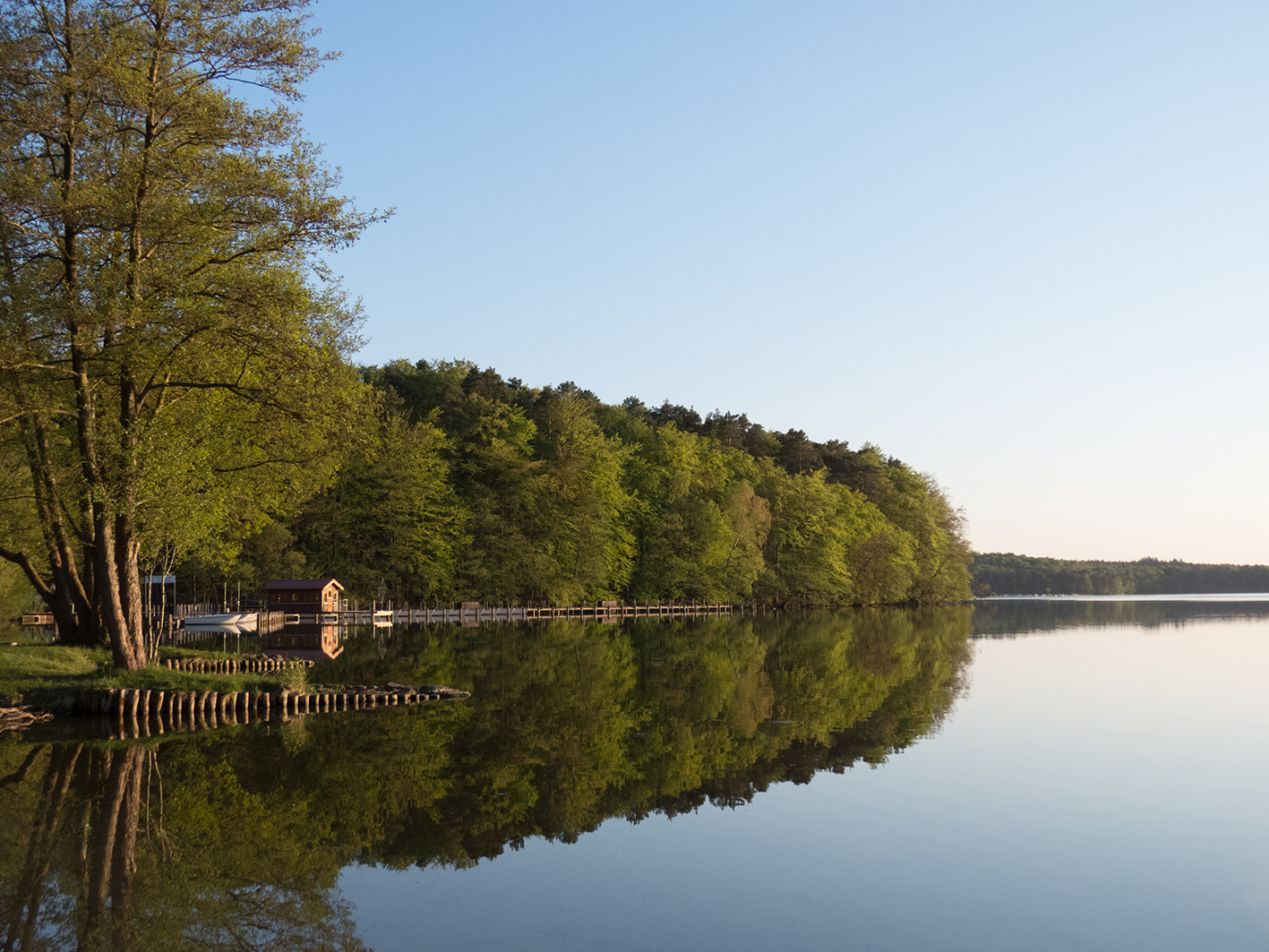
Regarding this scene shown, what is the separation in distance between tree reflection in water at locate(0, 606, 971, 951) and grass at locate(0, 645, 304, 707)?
7.98 feet

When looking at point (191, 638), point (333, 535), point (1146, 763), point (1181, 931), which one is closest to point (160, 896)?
point (1181, 931)

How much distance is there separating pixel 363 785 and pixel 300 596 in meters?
43.6

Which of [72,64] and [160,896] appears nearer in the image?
[160,896]

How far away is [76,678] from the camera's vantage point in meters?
21.6

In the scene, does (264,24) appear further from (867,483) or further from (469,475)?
(867,483)

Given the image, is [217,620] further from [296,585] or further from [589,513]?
[589,513]

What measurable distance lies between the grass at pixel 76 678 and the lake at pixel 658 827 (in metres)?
1.24

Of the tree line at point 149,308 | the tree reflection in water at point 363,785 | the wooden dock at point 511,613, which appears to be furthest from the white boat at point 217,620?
the tree reflection in water at point 363,785

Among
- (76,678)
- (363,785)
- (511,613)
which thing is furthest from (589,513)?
(363,785)

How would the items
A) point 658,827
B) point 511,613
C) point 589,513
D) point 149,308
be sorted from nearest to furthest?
1. point 658,827
2. point 149,308
3. point 511,613
4. point 589,513

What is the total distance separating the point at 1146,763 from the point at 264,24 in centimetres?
2283

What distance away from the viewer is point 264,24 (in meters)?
21.3

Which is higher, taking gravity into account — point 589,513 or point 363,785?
point 589,513

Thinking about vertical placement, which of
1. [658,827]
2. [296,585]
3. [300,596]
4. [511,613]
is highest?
Result: [296,585]
